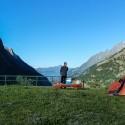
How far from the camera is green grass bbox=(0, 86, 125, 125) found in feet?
115

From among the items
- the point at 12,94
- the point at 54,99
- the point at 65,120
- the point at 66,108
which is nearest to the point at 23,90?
the point at 12,94

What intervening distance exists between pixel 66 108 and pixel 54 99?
360 cm

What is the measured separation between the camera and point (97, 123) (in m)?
34.2

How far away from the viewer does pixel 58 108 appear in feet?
126

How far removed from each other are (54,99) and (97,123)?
8132 millimetres

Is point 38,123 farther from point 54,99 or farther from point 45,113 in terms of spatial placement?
point 54,99

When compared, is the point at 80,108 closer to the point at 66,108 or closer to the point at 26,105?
the point at 66,108

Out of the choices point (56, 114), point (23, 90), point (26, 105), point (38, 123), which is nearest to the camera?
point (38, 123)

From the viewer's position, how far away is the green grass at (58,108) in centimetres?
3497

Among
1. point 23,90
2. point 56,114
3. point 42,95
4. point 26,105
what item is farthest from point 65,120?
point 23,90

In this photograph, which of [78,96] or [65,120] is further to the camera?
[78,96]

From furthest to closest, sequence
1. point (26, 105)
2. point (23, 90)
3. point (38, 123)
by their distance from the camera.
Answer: point (23, 90) < point (26, 105) < point (38, 123)

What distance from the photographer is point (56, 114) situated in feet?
120

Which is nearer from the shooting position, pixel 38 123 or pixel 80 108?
pixel 38 123
